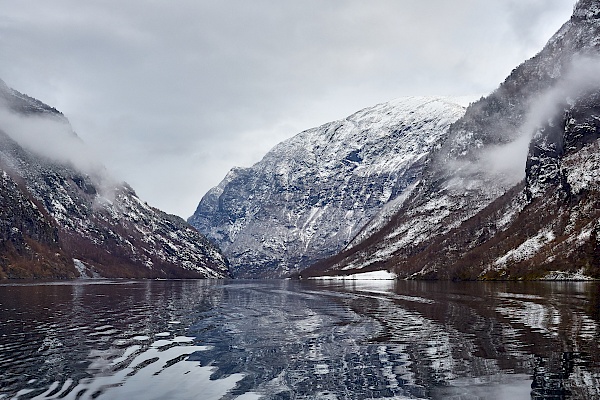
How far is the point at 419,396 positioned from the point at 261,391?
9477 mm

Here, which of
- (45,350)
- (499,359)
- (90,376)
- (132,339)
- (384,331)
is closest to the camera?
(90,376)

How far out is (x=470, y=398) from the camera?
29.1m

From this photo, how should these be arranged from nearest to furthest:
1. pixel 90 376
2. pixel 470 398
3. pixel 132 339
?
pixel 470 398 → pixel 90 376 → pixel 132 339

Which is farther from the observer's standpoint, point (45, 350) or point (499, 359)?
point (45, 350)

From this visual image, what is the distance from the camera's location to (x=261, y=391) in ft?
104

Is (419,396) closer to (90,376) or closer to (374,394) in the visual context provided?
(374,394)

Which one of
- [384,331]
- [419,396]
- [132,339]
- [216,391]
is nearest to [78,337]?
[132,339]

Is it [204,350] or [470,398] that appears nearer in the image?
[470,398]

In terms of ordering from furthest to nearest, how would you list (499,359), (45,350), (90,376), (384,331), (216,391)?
(384,331) < (45,350) < (499,359) < (90,376) < (216,391)

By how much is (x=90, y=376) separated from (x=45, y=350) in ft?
40.8

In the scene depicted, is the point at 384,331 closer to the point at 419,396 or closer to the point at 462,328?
the point at 462,328

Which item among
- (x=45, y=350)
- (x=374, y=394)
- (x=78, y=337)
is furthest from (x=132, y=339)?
(x=374, y=394)

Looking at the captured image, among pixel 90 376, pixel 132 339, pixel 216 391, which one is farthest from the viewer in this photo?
pixel 132 339

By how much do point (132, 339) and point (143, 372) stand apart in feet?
54.8
